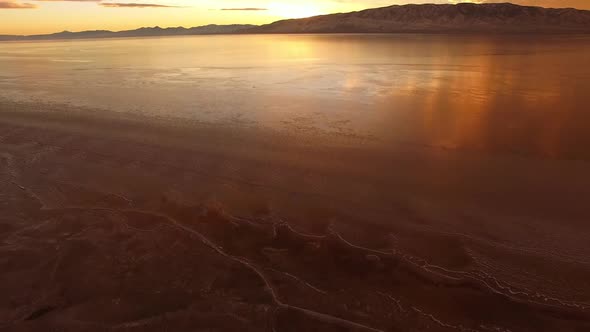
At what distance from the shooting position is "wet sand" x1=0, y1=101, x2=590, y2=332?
9.00 feet

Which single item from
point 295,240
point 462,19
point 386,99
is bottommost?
point 295,240

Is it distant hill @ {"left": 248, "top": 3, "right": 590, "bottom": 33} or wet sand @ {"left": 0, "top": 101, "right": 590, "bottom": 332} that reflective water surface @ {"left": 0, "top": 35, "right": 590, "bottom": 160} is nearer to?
wet sand @ {"left": 0, "top": 101, "right": 590, "bottom": 332}

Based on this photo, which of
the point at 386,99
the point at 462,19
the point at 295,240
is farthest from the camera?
the point at 462,19

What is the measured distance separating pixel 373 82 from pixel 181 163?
8.76 metres

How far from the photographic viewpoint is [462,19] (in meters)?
102

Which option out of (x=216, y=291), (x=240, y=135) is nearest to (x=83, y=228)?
(x=216, y=291)

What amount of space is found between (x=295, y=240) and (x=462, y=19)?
11563 centimetres

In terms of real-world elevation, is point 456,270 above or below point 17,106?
below

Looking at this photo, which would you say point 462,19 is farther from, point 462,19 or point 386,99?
point 386,99

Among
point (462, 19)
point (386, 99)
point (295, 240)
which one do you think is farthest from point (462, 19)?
point (295, 240)

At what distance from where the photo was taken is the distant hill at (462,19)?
89312 mm

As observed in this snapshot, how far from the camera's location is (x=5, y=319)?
2689mm

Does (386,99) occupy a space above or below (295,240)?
above

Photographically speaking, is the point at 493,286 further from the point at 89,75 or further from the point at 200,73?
the point at 89,75
